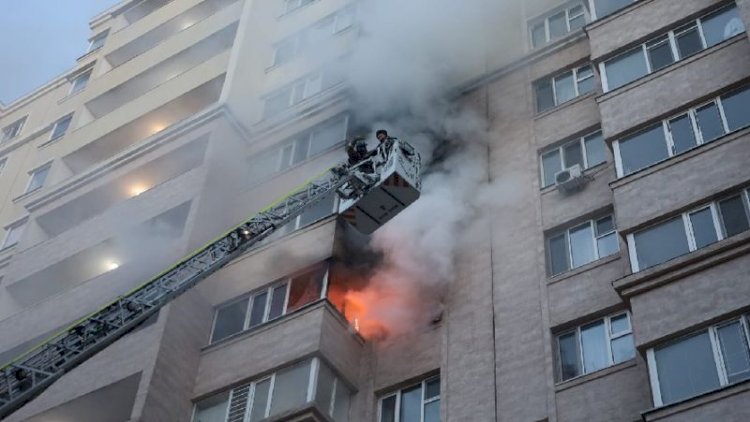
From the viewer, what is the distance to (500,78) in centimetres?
2678

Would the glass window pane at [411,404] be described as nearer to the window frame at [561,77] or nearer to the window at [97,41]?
the window frame at [561,77]

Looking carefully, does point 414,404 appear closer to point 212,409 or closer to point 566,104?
point 212,409

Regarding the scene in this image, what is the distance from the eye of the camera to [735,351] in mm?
15867

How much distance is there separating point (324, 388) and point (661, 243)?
718cm

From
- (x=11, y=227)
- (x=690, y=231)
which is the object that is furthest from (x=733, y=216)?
(x=11, y=227)

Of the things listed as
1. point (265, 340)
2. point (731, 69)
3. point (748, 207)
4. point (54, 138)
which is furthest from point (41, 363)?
point (54, 138)

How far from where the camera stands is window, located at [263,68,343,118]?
103 feet

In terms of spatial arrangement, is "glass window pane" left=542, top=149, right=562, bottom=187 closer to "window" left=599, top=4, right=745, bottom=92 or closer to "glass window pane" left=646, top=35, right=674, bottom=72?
"window" left=599, top=4, right=745, bottom=92

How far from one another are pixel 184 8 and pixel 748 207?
26.0 meters

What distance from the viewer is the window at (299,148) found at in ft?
93.6

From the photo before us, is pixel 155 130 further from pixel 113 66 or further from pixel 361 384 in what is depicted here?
pixel 361 384

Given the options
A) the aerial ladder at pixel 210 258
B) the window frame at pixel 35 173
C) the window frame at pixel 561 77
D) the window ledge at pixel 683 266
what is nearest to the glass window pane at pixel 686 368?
the window ledge at pixel 683 266

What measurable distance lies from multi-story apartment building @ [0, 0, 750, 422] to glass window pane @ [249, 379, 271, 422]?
2.3 inches

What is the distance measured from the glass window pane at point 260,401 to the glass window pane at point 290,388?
0.71 feet
